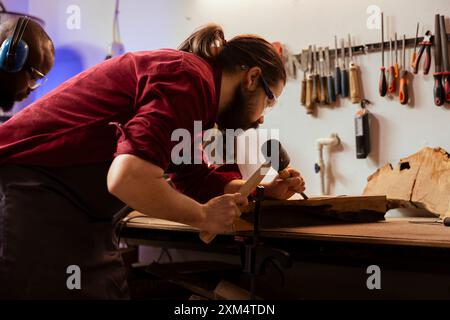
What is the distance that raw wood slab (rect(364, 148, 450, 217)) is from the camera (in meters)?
1.58

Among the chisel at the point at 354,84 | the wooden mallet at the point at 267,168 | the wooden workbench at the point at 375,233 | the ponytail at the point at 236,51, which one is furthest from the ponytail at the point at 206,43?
the chisel at the point at 354,84

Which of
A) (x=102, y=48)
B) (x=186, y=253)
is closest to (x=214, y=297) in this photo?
(x=186, y=253)

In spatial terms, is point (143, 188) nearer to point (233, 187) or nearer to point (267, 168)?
point (267, 168)

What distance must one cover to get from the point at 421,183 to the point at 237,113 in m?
0.88

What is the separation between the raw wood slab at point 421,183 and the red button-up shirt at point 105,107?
0.98 meters

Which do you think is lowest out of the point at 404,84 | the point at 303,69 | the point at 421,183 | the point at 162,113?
the point at 421,183

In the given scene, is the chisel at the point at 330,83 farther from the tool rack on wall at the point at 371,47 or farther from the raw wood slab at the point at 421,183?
the raw wood slab at the point at 421,183

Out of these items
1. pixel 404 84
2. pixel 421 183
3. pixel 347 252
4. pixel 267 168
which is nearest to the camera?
Answer: pixel 267 168

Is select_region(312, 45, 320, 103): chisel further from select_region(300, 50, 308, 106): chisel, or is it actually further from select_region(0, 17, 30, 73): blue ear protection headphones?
select_region(0, 17, 30, 73): blue ear protection headphones

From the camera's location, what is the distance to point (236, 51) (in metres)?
1.06

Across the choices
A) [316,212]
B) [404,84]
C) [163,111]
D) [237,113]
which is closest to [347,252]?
[316,212]

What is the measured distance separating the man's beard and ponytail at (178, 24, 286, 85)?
6cm

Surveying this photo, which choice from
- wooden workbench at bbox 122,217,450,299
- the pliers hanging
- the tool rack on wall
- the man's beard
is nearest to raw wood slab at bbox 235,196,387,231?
wooden workbench at bbox 122,217,450,299
